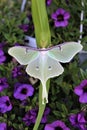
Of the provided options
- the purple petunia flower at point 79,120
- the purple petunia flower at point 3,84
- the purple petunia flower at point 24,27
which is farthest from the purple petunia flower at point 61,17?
the purple petunia flower at point 79,120

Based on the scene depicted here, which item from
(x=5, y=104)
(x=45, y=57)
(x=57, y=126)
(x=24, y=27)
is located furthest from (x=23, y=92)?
(x=24, y=27)

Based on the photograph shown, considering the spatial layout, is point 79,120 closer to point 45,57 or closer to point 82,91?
point 82,91

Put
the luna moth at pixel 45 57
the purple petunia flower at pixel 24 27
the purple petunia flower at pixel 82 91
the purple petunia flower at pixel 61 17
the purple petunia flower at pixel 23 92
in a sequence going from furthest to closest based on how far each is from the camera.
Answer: the purple petunia flower at pixel 24 27 → the purple petunia flower at pixel 61 17 → the purple petunia flower at pixel 23 92 → the purple petunia flower at pixel 82 91 → the luna moth at pixel 45 57

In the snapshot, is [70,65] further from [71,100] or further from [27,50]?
[27,50]

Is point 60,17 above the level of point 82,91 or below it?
above

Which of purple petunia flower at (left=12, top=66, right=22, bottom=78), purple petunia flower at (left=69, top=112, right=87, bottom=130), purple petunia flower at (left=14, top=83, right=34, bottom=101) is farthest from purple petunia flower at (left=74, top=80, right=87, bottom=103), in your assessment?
purple petunia flower at (left=12, top=66, right=22, bottom=78)

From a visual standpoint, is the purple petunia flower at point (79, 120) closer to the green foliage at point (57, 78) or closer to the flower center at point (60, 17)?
the green foliage at point (57, 78)
